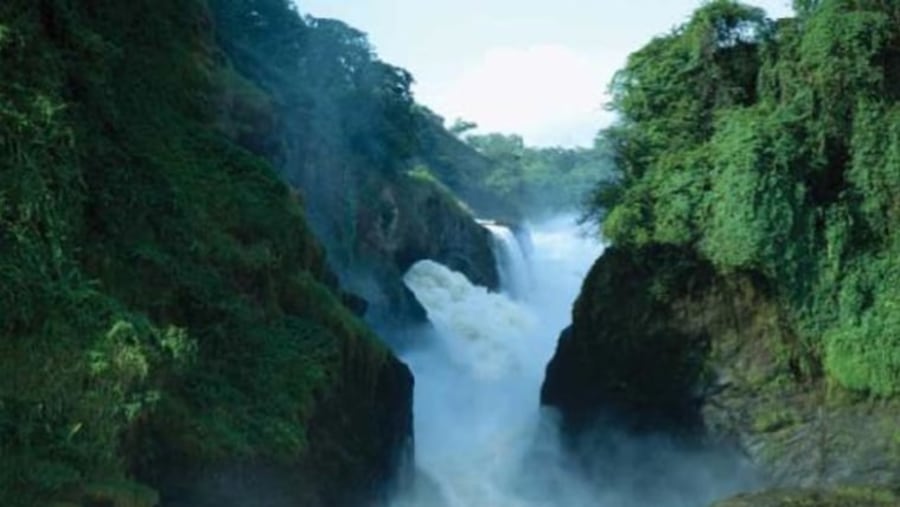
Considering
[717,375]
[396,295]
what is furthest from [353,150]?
[717,375]

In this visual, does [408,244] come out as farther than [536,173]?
No

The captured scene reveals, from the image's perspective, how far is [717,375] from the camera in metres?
19.0

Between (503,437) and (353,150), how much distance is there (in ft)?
36.9

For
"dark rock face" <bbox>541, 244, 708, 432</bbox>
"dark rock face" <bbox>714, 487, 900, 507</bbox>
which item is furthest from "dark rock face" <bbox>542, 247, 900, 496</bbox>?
"dark rock face" <bbox>714, 487, 900, 507</bbox>

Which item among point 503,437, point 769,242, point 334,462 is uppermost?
point 769,242

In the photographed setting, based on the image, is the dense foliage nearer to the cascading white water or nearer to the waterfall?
the cascading white water

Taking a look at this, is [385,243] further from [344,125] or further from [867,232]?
[867,232]

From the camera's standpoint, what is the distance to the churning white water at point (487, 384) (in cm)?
2108

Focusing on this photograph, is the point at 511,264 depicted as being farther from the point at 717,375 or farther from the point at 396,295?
the point at 717,375

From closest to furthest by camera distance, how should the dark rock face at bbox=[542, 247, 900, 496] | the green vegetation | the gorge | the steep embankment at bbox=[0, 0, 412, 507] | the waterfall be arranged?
1. the steep embankment at bbox=[0, 0, 412, 507]
2. the gorge
3. the dark rock face at bbox=[542, 247, 900, 496]
4. the waterfall
5. the green vegetation

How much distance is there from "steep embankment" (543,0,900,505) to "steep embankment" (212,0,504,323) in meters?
9.13

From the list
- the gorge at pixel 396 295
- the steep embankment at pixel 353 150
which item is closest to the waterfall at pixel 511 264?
the steep embankment at pixel 353 150

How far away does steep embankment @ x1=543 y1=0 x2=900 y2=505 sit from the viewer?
58.9 ft

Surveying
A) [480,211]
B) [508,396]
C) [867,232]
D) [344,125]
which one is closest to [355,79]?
[344,125]
